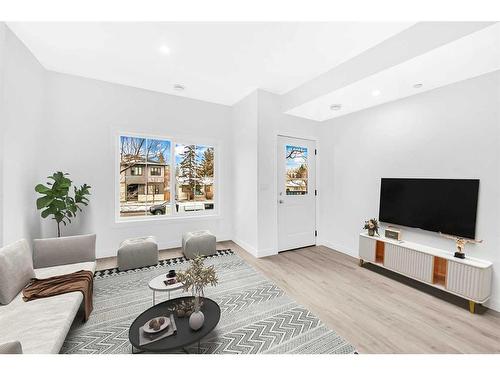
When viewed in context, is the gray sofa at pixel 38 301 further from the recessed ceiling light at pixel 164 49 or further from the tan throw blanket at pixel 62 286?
the recessed ceiling light at pixel 164 49

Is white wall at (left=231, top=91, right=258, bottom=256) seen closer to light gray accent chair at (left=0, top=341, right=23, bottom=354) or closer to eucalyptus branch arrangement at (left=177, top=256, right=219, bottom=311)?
eucalyptus branch arrangement at (left=177, top=256, right=219, bottom=311)

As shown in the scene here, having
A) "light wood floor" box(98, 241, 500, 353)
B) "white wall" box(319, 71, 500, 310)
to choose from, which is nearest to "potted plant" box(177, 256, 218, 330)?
"light wood floor" box(98, 241, 500, 353)

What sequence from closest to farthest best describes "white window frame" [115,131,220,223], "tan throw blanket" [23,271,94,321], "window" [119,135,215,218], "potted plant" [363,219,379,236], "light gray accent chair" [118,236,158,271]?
"tan throw blanket" [23,271,94,321] < "light gray accent chair" [118,236,158,271] < "potted plant" [363,219,379,236] < "white window frame" [115,131,220,223] < "window" [119,135,215,218]

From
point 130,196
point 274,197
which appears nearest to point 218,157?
point 274,197

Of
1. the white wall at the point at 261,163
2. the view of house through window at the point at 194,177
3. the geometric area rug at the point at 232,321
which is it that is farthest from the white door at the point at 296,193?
the view of house through window at the point at 194,177

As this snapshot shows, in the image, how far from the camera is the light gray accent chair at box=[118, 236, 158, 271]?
3059mm

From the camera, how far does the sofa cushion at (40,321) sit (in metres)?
1.27

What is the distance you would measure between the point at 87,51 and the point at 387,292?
4697 millimetres

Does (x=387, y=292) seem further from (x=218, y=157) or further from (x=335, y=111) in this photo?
(x=218, y=157)

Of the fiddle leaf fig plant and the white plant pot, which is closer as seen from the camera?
the white plant pot

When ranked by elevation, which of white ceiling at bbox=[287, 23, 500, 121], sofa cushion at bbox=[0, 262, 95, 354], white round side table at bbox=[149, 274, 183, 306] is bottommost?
white round side table at bbox=[149, 274, 183, 306]

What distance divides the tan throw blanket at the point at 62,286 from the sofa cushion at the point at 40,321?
0.05 meters

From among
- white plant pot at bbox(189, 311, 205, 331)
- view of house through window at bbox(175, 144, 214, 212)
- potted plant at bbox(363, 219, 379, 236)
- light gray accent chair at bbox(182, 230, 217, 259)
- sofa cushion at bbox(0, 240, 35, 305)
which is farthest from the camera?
view of house through window at bbox(175, 144, 214, 212)

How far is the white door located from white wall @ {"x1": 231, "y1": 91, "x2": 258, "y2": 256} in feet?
1.64
